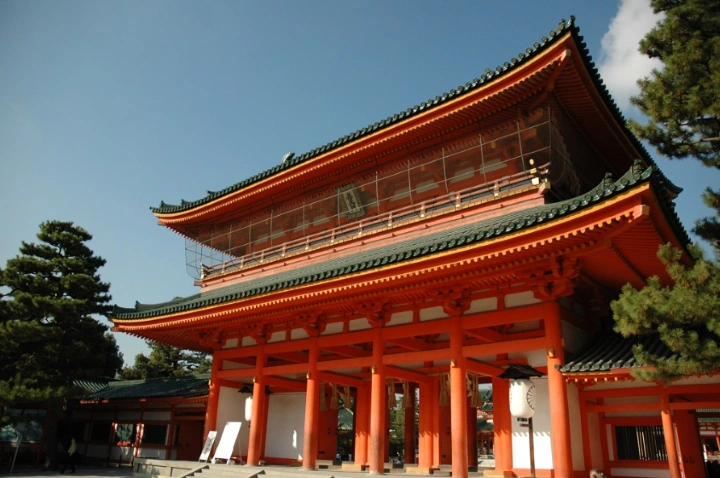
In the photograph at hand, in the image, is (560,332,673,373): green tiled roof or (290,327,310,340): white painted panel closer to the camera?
(560,332,673,373): green tiled roof

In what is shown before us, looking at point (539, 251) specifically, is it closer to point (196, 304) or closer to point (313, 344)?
point (313, 344)

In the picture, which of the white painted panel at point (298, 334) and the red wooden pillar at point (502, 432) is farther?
the white painted panel at point (298, 334)

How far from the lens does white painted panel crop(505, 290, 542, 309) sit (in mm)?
12633

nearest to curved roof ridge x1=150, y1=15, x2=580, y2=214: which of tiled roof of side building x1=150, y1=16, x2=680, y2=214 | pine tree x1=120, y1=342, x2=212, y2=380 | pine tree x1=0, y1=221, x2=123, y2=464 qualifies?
tiled roof of side building x1=150, y1=16, x2=680, y2=214

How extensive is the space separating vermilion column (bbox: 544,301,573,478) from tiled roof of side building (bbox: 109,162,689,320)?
2.29m

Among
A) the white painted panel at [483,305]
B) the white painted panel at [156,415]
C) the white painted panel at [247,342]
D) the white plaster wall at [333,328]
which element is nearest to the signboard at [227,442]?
the white painted panel at [247,342]

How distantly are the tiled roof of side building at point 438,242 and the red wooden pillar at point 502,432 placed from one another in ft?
14.6

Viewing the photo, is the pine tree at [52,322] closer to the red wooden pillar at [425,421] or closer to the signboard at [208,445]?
the signboard at [208,445]

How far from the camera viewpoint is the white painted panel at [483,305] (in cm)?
1323

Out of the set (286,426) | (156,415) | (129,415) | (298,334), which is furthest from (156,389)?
(298,334)

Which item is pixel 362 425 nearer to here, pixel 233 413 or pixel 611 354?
pixel 233 413

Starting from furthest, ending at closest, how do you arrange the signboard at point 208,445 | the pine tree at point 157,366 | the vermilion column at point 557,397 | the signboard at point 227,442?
the pine tree at point 157,366 → the signboard at point 208,445 → the signboard at point 227,442 → the vermilion column at point 557,397

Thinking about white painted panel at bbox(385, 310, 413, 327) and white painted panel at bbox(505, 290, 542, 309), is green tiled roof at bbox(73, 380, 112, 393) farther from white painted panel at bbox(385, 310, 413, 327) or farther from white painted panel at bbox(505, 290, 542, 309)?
white painted panel at bbox(505, 290, 542, 309)

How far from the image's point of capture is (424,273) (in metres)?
12.5
